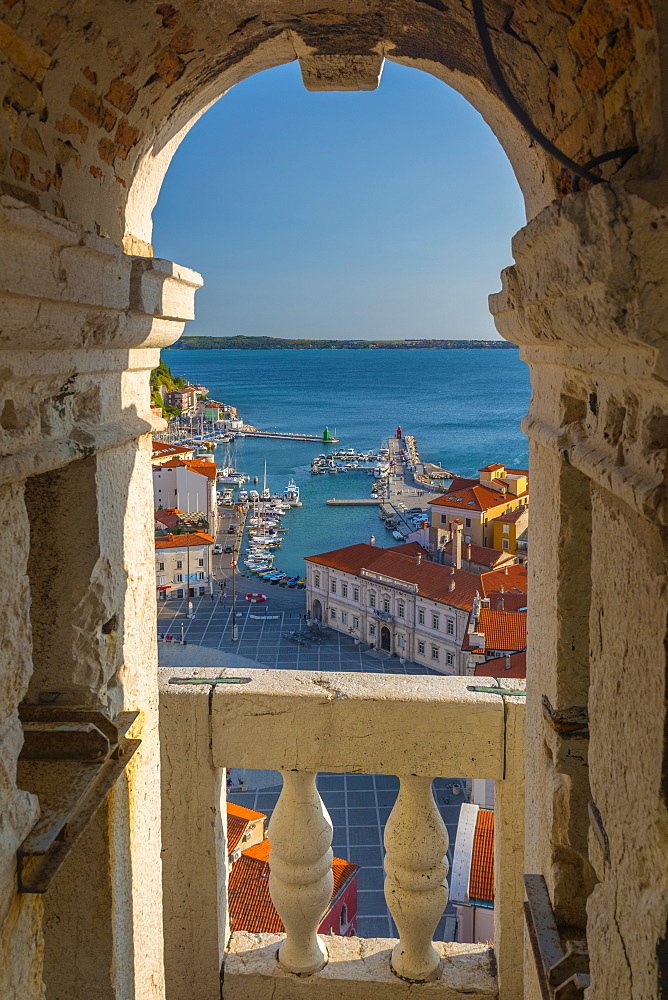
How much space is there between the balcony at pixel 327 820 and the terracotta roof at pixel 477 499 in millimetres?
22041

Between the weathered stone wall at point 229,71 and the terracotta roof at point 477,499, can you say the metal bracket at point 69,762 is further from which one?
the terracotta roof at point 477,499

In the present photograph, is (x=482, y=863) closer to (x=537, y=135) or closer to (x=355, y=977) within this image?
(x=355, y=977)

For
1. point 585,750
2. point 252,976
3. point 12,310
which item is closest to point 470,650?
point 252,976

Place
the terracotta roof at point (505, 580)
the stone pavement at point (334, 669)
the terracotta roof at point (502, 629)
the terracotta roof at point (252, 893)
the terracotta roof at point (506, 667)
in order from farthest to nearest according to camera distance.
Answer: the terracotta roof at point (505, 580) → the stone pavement at point (334, 669) → the terracotta roof at point (502, 629) → the terracotta roof at point (506, 667) → the terracotta roof at point (252, 893)

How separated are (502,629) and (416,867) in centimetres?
1264

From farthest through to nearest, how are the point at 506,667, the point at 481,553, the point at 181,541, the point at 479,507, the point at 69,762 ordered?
the point at 479,507 < the point at 481,553 < the point at 181,541 < the point at 506,667 < the point at 69,762

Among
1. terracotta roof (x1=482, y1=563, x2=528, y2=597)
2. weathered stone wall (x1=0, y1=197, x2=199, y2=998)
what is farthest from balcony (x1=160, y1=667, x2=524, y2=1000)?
terracotta roof (x1=482, y1=563, x2=528, y2=597)

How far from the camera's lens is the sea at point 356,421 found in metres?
38.2

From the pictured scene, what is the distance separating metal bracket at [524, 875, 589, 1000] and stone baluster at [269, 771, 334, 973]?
1.00 meters

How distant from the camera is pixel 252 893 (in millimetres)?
6180

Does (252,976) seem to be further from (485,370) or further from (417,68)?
(485,370)

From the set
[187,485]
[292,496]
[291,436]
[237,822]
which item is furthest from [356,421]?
[237,822]

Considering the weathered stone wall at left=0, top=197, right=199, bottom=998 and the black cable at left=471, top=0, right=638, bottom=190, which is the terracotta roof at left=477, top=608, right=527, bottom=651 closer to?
the weathered stone wall at left=0, top=197, right=199, bottom=998

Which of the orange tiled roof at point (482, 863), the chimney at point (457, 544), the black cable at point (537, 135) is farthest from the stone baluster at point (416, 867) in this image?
the chimney at point (457, 544)
